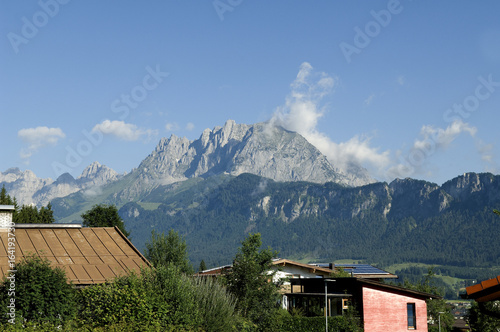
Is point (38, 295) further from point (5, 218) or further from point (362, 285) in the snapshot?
point (362, 285)

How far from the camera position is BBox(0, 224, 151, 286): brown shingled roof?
3559 cm

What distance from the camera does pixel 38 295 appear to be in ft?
91.6

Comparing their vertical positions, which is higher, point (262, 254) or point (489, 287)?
point (262, 254)

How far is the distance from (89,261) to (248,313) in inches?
506

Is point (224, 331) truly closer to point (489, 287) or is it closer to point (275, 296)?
point (275, 296)

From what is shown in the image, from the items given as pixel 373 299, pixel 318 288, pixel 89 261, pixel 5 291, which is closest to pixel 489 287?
pixel 5 291

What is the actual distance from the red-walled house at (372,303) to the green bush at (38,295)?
30269 millimetres

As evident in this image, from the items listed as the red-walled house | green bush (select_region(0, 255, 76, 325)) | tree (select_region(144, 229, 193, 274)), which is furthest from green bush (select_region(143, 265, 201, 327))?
tree (select_region(144, 229, 193, 274))

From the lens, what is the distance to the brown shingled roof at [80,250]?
117 feet

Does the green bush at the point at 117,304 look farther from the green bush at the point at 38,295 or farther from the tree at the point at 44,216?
the tree at the point at 44,216

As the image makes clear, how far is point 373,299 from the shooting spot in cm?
5553

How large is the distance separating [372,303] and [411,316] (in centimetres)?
546

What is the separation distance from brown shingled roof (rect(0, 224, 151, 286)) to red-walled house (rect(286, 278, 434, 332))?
22268mm

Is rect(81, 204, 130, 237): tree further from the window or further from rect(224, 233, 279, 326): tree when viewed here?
rect(224, 233, 279, 326): tree
